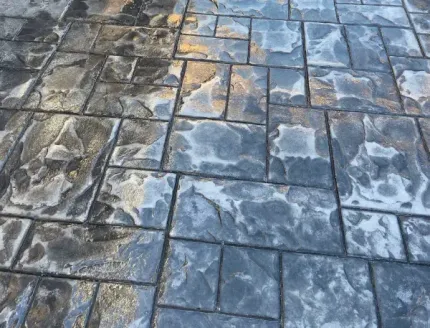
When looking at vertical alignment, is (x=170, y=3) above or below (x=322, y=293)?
above

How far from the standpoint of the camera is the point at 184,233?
241 centimetres

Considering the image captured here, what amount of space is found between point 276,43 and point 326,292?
213 centimetres

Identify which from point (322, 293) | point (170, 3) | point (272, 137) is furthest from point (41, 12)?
point (322, 293)

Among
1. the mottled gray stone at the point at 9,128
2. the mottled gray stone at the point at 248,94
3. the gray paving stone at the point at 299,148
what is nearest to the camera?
the gray paving stone at the point at 299,148

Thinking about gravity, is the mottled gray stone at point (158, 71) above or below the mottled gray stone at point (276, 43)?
below

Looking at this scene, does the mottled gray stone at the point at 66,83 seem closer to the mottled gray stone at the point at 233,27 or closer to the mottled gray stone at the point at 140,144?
the mottled gray stone at the point at 140,144

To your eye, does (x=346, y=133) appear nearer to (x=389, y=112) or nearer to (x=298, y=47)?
(x=389, y=112)

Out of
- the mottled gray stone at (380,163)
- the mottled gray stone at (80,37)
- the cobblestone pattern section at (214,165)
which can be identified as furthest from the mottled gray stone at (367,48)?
the mottled gray stone at (80,37)

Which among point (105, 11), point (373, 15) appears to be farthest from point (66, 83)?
point (373, 15)

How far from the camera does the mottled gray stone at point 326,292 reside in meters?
2.12

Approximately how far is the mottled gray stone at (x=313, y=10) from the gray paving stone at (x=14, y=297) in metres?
2.97

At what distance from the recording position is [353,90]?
3.17 metres

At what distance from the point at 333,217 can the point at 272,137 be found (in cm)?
69

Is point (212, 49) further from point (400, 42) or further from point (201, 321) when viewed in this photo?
A: point (201, 321)
